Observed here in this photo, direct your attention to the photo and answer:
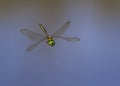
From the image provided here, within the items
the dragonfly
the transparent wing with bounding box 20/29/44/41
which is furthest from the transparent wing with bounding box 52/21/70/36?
the transparent wing with bounding box 20/29/44/41

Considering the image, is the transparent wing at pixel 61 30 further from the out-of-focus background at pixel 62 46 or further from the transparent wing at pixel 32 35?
the transparent wing at pixel 32 35

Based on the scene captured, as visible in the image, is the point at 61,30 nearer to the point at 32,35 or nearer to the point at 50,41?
the point at 50,41

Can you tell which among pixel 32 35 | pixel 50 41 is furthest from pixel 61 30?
pixel 32 35

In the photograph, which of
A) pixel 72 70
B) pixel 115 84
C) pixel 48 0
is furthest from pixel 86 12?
pixel 115 84

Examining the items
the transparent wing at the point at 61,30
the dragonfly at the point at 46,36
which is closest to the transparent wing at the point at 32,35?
the dragonfly at the point at 46,36

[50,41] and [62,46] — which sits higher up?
[50,41]

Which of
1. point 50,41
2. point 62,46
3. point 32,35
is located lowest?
point 62,46

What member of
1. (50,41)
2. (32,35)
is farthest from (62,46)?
(32,35)

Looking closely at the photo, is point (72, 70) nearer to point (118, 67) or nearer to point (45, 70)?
point (45, 70)
